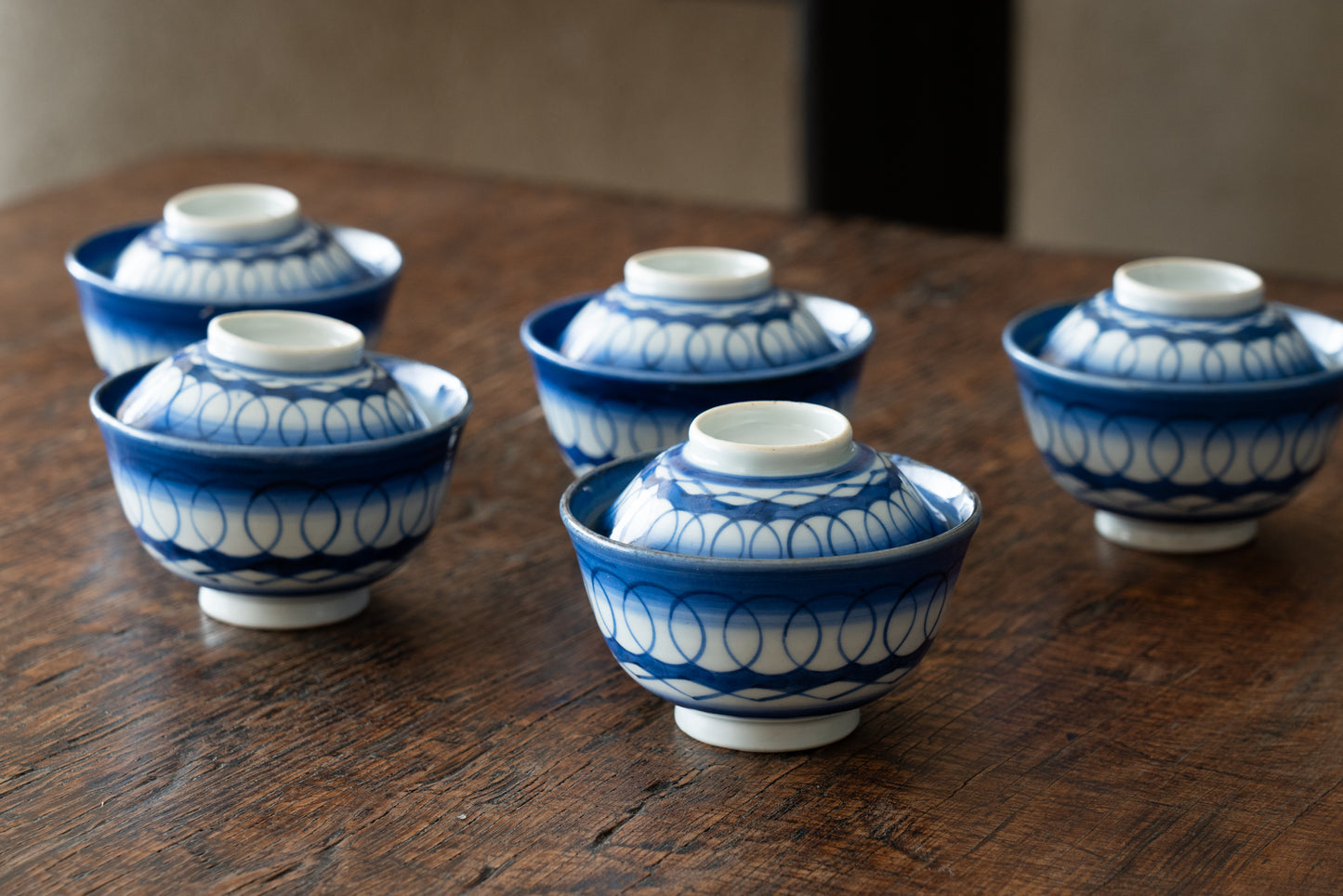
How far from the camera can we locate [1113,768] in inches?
25.0

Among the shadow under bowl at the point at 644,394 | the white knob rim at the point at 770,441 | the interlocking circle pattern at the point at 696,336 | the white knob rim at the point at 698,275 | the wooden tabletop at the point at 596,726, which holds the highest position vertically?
the white knob rim at the point at 770,441

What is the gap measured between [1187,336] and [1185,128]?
209 cm

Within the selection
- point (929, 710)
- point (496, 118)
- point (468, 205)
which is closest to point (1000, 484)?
point (929, 710)

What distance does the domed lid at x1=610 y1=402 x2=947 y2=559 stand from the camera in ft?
1.97

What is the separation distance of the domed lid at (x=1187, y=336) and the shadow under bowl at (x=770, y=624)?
0.71 feet

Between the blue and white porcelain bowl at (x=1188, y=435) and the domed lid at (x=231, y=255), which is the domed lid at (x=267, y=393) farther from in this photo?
the blue and white porcelain bowl at (x=1188, y=435)

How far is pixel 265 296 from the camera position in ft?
3.09

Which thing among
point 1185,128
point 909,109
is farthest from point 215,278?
point 1185,128

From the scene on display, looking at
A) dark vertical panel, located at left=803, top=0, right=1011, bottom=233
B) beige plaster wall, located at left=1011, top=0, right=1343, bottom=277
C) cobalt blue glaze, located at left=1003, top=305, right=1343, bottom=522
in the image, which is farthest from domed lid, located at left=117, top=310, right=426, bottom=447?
beige plaster wall, located at left=1011, top=0, right=1343, bottom=277

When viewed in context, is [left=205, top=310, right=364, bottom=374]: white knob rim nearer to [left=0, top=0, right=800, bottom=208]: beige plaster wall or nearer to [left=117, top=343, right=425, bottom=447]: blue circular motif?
[left=117, top=343, right=425, bottom=447]: blue circular motif

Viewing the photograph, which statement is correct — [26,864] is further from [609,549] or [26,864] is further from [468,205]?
[468,205]

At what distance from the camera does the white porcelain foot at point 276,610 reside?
0.76m

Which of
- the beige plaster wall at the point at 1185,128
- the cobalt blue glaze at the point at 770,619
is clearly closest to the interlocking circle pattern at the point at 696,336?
the cobalt blue glaze at the point at 770,619

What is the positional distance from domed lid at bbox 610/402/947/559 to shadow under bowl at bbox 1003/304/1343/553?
0.21 metres
